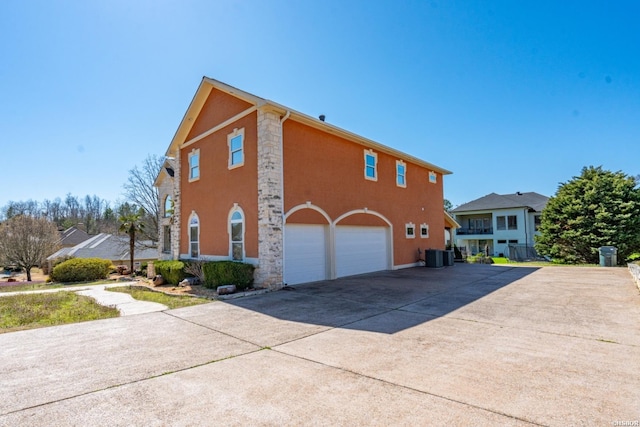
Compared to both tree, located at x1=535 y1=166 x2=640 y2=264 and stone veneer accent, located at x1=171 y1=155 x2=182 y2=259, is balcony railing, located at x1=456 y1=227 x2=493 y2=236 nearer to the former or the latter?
tree, located at x1=535 y1=166 x2=640 y2=264

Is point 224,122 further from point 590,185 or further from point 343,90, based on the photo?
point 590,185

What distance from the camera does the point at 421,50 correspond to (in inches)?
520

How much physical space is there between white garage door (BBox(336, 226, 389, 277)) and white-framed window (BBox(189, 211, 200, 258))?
22.0 feet

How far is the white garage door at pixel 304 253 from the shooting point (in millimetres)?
11648

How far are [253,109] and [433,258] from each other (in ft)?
40.2

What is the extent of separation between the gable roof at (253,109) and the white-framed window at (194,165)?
4.44 feet

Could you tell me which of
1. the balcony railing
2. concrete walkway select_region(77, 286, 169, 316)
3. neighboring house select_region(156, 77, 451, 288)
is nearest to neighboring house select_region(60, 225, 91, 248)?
neighboring house select_region(156, 77, 451, 288)

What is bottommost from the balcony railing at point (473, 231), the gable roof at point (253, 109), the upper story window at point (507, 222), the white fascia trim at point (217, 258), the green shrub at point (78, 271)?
the green shrub at point (78, 271)

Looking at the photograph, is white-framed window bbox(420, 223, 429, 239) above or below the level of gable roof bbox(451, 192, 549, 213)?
below

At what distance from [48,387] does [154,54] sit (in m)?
11.0

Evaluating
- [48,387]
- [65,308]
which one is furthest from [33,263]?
[48,387]

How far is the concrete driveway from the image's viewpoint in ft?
10.4

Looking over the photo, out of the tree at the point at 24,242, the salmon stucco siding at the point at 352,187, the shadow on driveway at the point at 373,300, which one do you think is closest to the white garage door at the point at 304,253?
the salmon stucco siding at the point at 352,187

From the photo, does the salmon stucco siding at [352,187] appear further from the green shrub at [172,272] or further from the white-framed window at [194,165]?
the white-framed window at [194,165]
